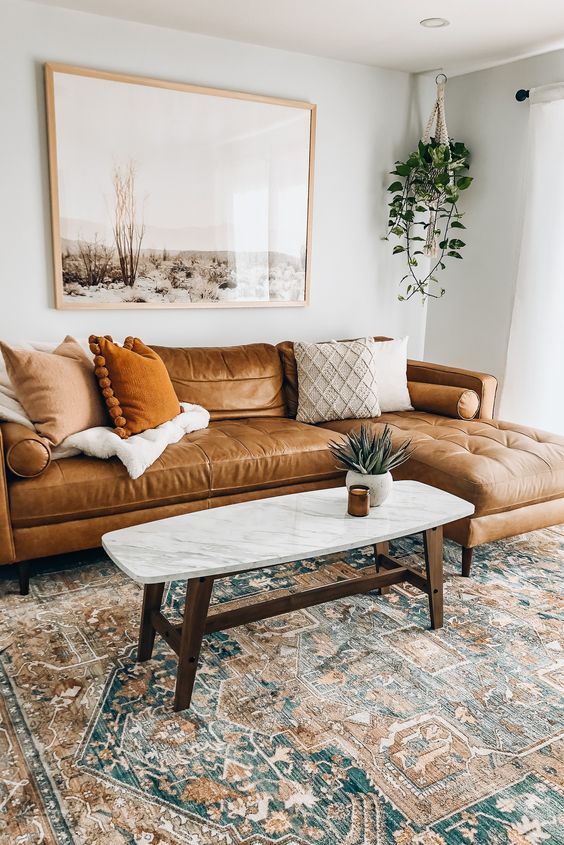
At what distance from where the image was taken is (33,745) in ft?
6.08

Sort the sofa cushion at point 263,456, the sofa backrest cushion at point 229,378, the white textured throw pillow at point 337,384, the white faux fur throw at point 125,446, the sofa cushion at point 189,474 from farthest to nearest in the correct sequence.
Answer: the white textured throw pillow at point 337,384 < the sofa backrest cushion at point 229,378 < the sofa cushion at point 263,456 < the white faux fur throw at point 125,446 < the sofa cushion at point 189,474

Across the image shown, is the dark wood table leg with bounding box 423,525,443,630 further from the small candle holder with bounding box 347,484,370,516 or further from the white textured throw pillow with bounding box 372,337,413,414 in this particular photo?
the white textured throw pillow with bounding box 372,337,413,414

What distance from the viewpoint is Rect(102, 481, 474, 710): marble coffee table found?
198 centimetres

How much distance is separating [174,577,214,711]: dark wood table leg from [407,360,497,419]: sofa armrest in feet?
7.78

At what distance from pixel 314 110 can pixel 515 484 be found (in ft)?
8.42

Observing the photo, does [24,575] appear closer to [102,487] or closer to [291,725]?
[102,487]

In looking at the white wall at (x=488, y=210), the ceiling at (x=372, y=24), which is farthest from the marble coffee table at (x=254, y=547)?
the ceiling at (x=372, y=24)

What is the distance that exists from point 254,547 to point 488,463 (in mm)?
1346

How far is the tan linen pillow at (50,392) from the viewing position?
284cm

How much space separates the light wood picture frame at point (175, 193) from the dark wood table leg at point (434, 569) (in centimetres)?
214

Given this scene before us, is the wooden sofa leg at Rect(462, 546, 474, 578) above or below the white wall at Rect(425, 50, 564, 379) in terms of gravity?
below

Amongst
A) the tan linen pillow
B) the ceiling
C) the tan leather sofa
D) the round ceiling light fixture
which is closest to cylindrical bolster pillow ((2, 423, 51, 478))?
the tan leather sofa

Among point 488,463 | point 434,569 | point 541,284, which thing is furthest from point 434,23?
point 434,569

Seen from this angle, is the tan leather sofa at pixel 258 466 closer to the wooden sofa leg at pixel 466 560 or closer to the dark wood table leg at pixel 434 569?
the wooden sofa leg at pixel 466 560
